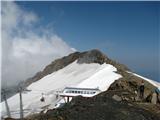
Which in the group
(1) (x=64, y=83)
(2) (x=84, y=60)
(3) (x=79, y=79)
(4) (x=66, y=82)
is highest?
(2) (x=84, y=60)

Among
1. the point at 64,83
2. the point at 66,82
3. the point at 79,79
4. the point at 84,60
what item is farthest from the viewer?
the point at 84,60

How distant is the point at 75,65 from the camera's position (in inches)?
3474

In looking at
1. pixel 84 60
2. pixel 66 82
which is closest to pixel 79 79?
pixel 66 82

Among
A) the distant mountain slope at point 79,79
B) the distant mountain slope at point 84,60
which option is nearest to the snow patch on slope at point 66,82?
the distant mountain slope at point 79,79

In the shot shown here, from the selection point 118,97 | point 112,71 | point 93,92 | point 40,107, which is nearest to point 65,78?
point 112,71

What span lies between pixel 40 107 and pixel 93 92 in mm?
10119

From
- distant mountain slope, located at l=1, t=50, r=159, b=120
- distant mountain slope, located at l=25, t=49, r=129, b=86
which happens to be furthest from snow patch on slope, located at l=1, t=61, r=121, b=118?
distant mountain slope, located at l=25, t=49, r=129, b=86

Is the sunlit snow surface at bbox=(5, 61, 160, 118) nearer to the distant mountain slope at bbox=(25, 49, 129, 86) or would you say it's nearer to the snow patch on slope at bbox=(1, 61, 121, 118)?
the snow patch on slope at bbox=(1, 61, 121, 118)

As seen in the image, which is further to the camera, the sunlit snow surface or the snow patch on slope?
the snow patch on slope

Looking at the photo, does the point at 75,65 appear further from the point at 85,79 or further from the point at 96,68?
the point at 85,79

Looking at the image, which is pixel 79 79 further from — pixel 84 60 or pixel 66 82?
pixel 84 60

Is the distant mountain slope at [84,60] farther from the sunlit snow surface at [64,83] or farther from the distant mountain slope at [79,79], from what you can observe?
the sunlit snow surface at [64,83]

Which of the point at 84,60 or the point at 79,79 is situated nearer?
the point at 79,79

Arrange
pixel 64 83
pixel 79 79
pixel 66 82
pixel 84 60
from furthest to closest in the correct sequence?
pixel 84 60, pixel 66 82, pixel 64 83, pixel 79 79
